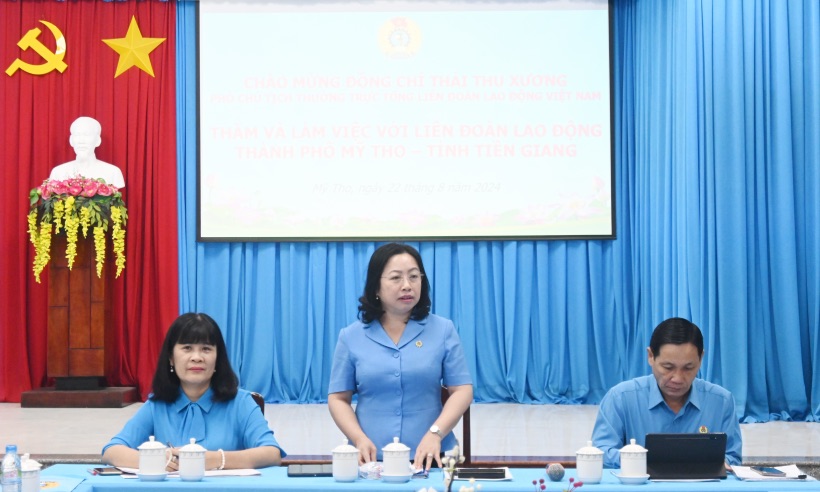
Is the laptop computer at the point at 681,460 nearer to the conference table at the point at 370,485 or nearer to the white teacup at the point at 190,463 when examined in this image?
the conference table at the point at 370,485

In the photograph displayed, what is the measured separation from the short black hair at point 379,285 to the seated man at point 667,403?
599 mm

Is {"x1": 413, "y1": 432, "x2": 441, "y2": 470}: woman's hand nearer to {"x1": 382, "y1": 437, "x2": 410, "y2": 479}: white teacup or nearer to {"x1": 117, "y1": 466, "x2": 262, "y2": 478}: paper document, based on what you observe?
{"x1": 382, "y1": 437, "x2": 410, "y2": 479}: white teacup

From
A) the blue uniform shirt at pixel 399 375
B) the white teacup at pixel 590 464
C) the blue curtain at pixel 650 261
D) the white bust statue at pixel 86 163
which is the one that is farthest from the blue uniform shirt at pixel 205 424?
the white bust statue at pixel 86 163

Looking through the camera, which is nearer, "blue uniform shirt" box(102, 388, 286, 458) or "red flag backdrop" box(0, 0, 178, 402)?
"blue uniform shirt" box(102, 388, 286, 458)

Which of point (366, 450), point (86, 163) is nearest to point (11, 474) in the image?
point (366, 450)

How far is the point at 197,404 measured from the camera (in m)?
2.63

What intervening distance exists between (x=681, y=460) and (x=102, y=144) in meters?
5.36

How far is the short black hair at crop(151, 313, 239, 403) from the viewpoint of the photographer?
260 cm

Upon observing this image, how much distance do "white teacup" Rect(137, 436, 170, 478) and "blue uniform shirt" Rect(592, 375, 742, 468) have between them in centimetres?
112

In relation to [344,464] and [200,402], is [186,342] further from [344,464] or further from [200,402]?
[344,464]

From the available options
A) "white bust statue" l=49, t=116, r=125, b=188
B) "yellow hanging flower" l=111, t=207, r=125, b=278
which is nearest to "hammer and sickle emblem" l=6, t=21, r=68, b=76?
"white bust statue" l=49, t=116, r=125, b=188

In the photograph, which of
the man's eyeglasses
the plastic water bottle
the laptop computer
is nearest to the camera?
the plastic water bottle

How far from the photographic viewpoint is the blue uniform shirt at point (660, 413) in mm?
2619

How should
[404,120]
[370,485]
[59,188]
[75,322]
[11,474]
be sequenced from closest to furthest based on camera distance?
[11,474], [370,485], [59,188], [75,322], [404,120]
